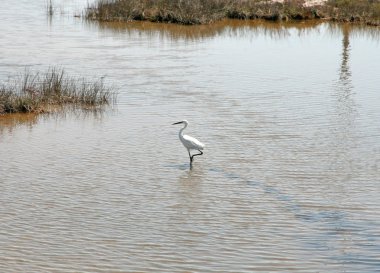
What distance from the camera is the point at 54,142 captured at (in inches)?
517

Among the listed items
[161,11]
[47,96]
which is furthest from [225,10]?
[47,96]

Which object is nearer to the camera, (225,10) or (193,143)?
(193,143)

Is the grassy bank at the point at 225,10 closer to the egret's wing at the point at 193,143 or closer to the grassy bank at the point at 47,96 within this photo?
the grassy bank at the point at 47,96

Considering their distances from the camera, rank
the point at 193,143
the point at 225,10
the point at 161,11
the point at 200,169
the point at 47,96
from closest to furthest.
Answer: the point at 200,169 → the point at 193,143 → the point at 47,96 → the point at 161,11 → the point at 225,10

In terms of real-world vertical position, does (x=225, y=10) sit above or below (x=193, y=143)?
above

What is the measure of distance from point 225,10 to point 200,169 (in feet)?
65.2

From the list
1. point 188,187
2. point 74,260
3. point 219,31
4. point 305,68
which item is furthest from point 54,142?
point 219,31

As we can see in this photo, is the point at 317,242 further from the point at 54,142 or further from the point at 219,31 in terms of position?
the point at 219,31

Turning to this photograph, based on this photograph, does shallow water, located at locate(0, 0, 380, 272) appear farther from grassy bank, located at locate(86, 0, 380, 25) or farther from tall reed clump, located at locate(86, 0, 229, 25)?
grassy bank, located at locate(86, 0, 380, 25)

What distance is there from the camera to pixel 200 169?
38.4 ft

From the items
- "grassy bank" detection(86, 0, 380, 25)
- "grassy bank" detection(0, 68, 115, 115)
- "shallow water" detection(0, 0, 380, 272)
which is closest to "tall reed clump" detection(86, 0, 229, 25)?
"grassy bank" detection(86, 0, 380, 25)

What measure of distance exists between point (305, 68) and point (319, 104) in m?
4.67

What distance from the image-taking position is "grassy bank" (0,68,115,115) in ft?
48.4

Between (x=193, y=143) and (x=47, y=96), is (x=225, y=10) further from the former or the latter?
(x=193, y=143)
